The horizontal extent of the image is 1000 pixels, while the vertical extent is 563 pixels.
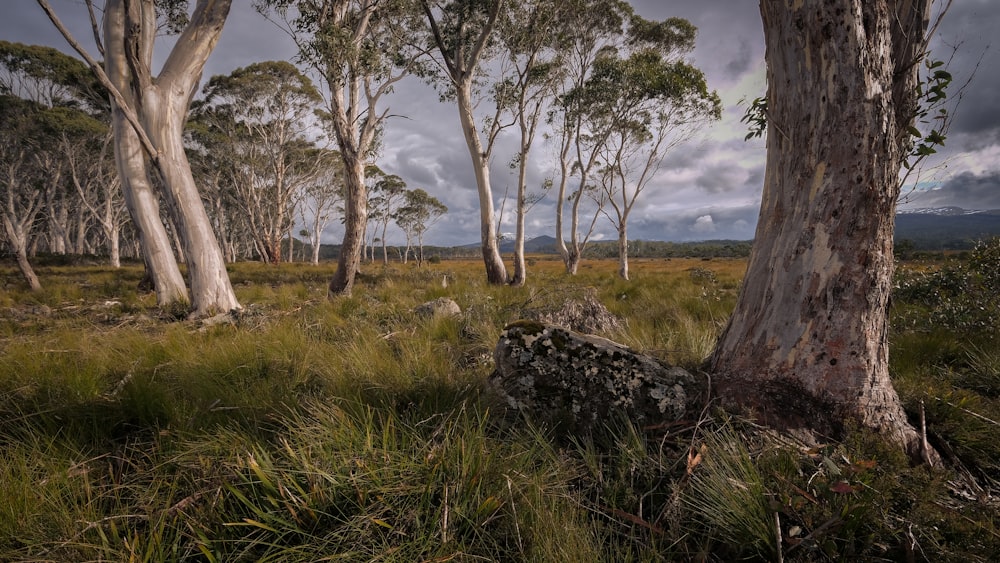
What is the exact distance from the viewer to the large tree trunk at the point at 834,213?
1688 millimetres

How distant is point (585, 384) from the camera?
2029mm

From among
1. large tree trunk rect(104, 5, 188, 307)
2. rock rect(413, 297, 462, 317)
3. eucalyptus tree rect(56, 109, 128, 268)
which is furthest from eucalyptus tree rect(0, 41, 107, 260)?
rock rect(413, 297, 462, 317)

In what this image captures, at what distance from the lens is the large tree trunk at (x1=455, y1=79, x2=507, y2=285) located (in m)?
9.02

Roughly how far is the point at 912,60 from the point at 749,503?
2280mm

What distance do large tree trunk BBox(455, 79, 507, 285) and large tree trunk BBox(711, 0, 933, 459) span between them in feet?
25.1

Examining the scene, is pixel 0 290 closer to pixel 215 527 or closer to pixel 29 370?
pixel 29 370

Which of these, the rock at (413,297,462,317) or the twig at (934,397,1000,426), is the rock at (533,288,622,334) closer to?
the rock at (413,297,462,317)

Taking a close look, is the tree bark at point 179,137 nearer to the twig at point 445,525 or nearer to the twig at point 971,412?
the twig at point 445,525

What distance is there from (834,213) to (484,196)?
322 inches

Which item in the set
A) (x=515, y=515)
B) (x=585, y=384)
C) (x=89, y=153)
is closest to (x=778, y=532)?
(x=515, y=515)

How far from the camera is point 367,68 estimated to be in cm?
711

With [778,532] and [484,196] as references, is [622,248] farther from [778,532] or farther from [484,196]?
[778,532]

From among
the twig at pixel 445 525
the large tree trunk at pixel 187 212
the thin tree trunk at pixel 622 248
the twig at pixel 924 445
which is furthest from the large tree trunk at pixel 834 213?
the thin tree trunk at pixel 622 248

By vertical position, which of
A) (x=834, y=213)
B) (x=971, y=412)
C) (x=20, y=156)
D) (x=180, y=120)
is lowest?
(x=971, y=412)
